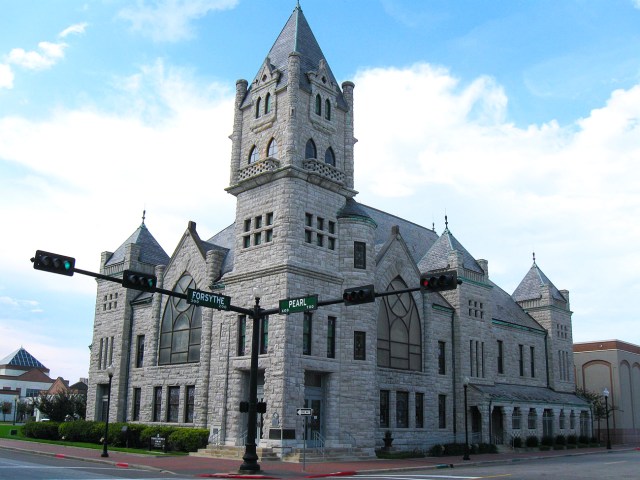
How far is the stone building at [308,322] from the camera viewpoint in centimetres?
3428

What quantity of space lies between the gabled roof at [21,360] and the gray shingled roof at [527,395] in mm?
132761

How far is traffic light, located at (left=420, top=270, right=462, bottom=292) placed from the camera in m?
19.4

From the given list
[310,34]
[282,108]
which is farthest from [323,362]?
[310,34]

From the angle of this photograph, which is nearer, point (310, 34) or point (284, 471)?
point (284, 471)

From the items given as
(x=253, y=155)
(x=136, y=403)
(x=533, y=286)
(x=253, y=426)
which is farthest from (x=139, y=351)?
(x=533, y=286)

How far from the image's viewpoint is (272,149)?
123 feet

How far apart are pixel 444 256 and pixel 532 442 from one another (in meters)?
14.1

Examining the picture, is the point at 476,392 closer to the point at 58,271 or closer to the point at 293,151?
the point at 293,151

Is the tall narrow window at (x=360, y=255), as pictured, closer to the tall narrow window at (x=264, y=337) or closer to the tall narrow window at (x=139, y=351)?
the tall narrow window at (x=264, y=337)

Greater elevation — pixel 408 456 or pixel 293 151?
pixel 293 151

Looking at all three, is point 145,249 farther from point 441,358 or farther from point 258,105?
point 441,358

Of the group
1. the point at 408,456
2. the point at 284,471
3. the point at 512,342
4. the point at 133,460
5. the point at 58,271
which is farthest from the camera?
the point at 512,342

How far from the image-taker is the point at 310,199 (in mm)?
36094

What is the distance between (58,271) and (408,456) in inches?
952
